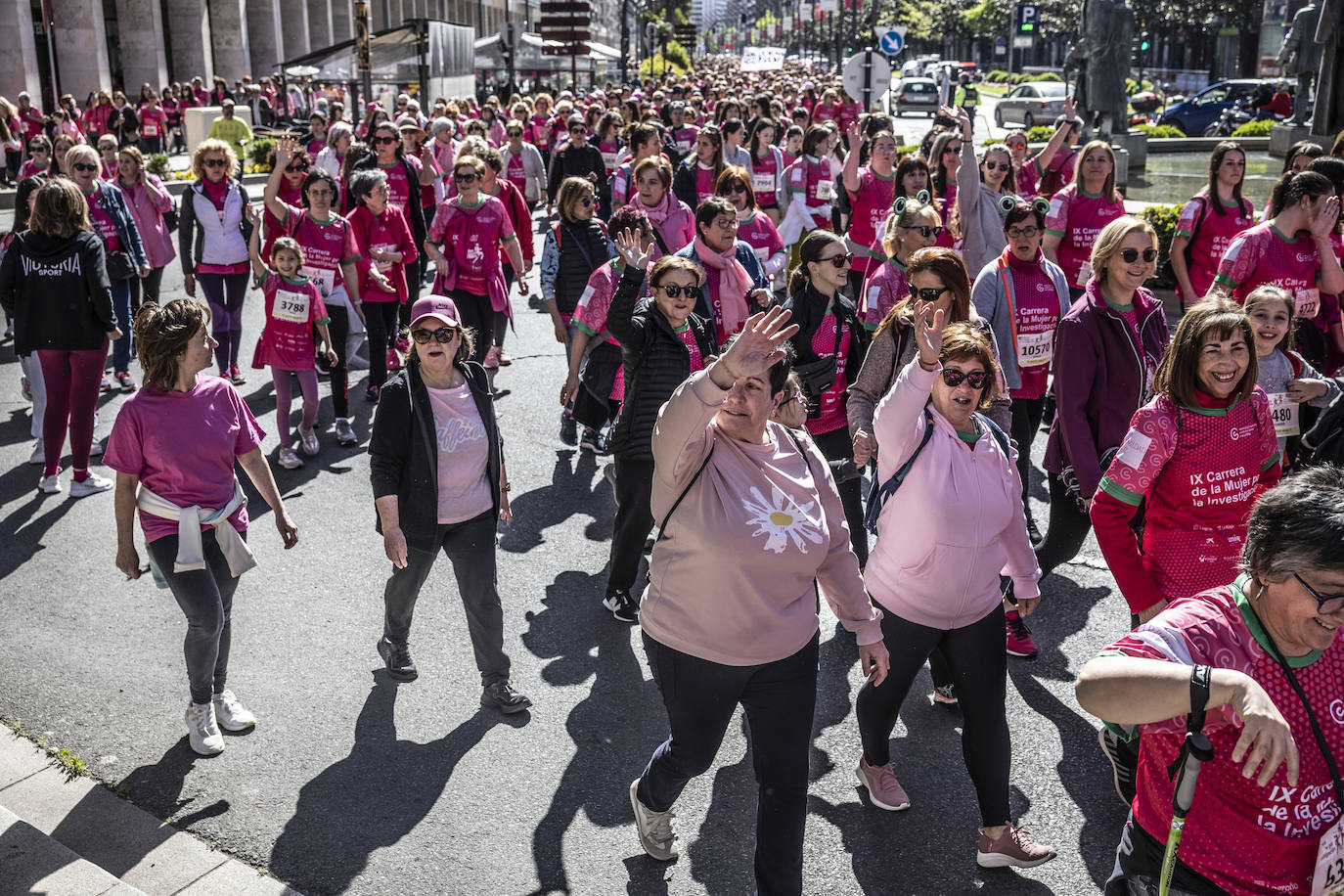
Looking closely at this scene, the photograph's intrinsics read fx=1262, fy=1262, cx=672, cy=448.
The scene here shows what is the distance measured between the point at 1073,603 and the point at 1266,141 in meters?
25.1

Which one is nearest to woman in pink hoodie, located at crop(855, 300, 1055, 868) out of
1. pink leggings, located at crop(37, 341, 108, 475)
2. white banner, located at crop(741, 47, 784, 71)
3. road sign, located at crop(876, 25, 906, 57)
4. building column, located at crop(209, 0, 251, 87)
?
pink leggings, located at crop(37, 341, 108, 475)

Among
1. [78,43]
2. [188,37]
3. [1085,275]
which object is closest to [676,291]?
Result: [1085,275]

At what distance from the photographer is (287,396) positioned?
8.59 meters

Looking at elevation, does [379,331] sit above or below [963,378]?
below

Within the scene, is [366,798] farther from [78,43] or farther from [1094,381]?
[78,43]

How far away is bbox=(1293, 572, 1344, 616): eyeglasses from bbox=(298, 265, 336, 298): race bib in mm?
7617

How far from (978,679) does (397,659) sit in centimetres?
265

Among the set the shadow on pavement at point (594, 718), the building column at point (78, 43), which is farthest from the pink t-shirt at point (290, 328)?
the building column at point (78, 43)

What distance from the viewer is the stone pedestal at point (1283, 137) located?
76.8ft

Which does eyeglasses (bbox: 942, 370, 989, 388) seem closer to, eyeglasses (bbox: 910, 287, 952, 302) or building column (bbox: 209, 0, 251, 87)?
eyeglasses (bbox: 910, 287, 952, 302)

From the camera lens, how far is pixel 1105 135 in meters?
23.8

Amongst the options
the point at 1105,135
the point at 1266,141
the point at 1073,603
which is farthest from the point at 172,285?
the point at 1266,141

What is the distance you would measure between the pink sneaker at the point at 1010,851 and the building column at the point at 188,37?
43187 mm

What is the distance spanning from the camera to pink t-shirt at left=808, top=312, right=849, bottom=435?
589 cm
